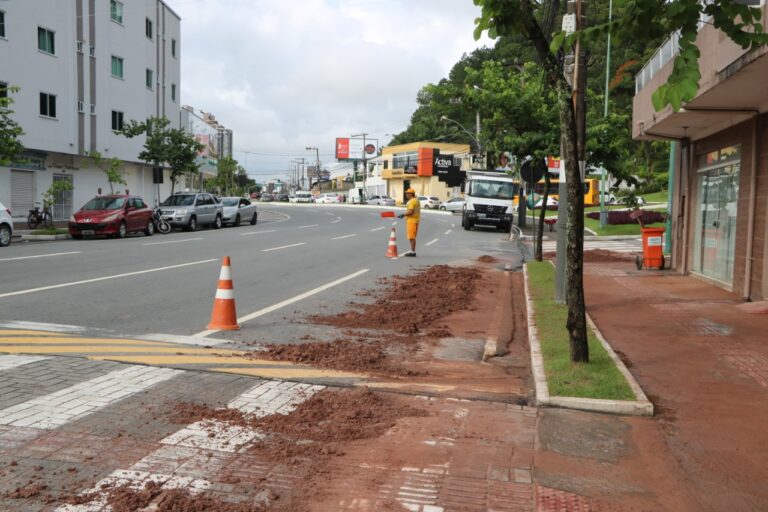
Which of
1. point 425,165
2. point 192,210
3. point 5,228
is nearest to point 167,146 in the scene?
point 192,210

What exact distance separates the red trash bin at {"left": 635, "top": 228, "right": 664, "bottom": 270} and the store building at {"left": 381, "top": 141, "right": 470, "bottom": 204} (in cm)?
7451

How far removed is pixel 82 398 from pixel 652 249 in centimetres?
1361

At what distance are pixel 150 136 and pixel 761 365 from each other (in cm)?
3458

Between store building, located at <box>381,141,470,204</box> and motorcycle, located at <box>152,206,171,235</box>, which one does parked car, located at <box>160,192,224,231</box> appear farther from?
store building, located at <box>381,141,470,204</box>

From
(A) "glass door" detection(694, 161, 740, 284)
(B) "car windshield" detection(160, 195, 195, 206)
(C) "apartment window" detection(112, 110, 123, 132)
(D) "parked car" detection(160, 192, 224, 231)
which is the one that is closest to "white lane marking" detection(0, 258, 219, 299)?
(A) "glass door" detection(694, 161, 740, 284)

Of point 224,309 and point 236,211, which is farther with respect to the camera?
point 236,211

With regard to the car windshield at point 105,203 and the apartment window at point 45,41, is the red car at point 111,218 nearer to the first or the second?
the car windshield at point 105,203

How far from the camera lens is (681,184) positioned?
1623 cm

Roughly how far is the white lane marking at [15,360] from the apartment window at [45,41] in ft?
98.3

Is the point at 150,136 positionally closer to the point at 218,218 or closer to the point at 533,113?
the point at 218,218

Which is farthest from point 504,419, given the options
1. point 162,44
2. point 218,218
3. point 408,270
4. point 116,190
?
point 162,44

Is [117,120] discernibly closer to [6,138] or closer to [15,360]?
[6,138]

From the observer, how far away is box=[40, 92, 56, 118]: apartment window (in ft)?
106

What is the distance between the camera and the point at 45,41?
32.5 m
